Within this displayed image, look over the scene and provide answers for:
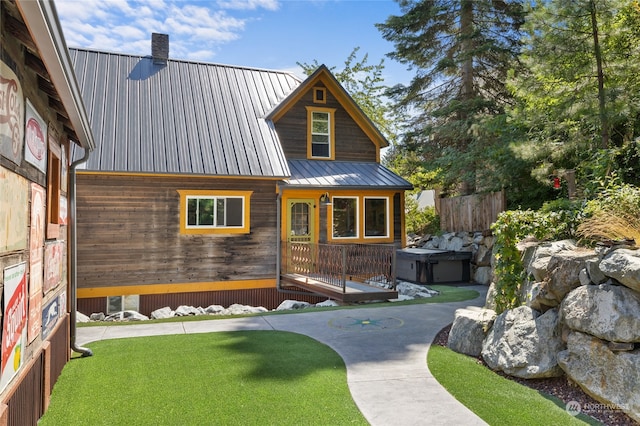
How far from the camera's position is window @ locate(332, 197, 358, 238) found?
14.2 metres

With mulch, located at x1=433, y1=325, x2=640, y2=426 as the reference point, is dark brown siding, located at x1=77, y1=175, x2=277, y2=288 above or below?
above

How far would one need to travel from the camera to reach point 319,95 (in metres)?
15.0

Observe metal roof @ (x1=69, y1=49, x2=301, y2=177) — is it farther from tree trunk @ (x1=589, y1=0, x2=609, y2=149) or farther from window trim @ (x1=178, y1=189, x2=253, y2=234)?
tree trunk @ (x1=589, y1=0, x2=609, y2=149)

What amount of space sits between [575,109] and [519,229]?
398cm

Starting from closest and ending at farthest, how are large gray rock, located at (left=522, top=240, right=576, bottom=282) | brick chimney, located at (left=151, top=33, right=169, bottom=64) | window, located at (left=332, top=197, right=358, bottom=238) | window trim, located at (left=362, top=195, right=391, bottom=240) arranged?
large gray rock, located at (left=522, top=240, right=576, bottom=282)
window, located at (left=332, top=197, right=358, bottom=238)
window trim, located at (left=362, top=195, right=391, bottom=240)
brick chimney, located at (left=151, top=33, right=169, bottom=64)

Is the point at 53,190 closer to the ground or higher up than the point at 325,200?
closer to the ground

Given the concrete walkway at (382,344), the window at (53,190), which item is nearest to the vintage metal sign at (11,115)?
the window at (53,190)

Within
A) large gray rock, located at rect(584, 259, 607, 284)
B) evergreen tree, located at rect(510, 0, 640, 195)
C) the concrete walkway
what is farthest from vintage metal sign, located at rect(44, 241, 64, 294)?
evergreen tree, located at rect(510, 0, 640, 195)

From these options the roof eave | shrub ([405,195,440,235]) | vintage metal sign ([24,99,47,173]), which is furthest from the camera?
shrub ([405,195,440,235])

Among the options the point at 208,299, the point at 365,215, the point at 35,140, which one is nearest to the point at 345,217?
the point at 365,215

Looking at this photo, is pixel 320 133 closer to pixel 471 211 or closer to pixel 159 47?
pixel 471 211

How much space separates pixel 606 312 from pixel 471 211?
37.5ft

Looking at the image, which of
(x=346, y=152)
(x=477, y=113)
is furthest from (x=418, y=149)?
(x=346, y=152)

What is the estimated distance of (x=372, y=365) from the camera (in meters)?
5.77
